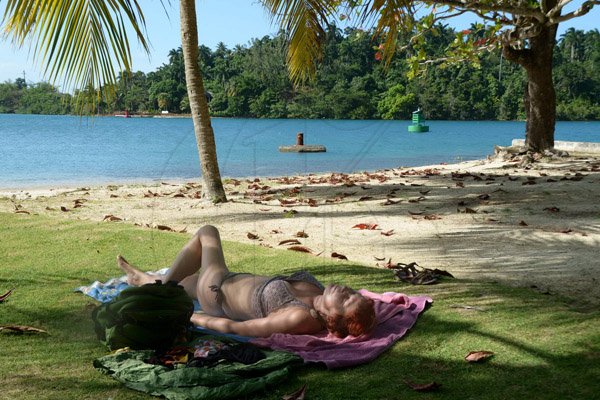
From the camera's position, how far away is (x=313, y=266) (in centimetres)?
580

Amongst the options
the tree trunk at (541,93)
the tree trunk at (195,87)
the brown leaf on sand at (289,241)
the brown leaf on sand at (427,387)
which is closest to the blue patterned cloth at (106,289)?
the brown leaf on sand at (427,387)

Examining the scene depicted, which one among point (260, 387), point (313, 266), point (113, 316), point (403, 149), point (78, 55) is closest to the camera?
point (260, 387)

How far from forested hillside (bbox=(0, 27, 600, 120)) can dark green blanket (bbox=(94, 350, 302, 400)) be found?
1229cm

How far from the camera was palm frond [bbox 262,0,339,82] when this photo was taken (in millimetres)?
9234

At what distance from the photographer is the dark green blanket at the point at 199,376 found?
313 cm

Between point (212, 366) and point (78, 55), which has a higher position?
point (78, 55)

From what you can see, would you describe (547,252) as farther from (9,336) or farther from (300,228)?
(9,336)

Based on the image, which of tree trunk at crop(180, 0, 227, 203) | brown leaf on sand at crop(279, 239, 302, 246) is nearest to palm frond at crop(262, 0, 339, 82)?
tree trunk at crop(180, 0, 227, 203)

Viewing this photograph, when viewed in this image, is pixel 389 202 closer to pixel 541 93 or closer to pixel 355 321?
pixel 355 321

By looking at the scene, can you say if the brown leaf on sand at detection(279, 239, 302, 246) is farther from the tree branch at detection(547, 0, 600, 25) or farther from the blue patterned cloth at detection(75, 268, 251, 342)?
the tree branch at detection(547, 0, 600, 25)

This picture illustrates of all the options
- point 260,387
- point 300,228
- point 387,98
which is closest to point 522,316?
point 260,387

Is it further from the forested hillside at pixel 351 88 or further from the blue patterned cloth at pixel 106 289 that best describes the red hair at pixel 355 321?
the forested hillside at pixel 351 88

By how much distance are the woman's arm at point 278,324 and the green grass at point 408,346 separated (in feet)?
1.24

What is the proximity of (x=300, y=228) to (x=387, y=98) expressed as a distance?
35287mm
